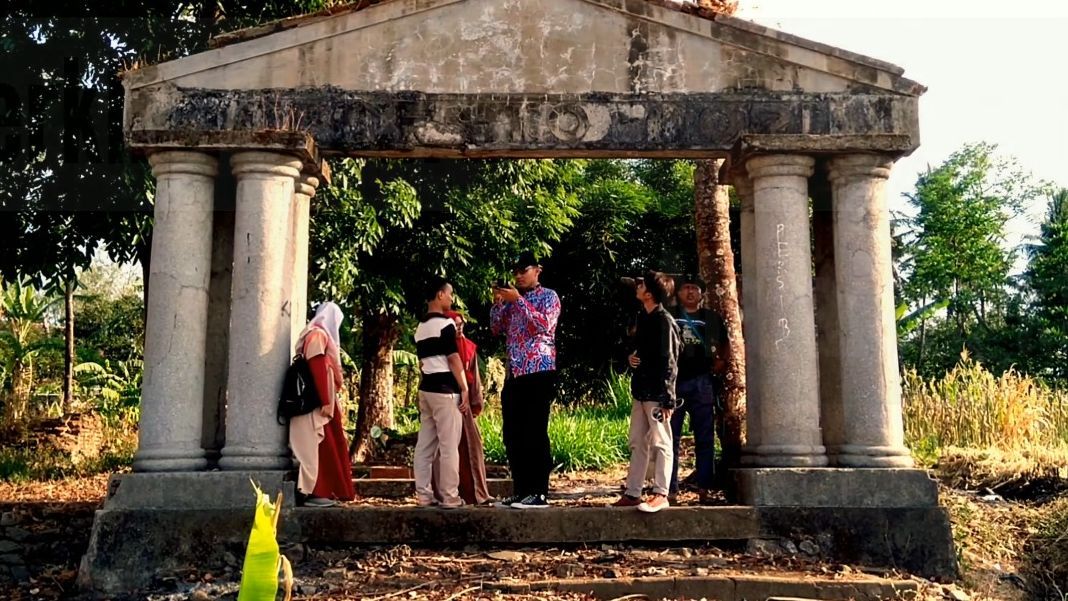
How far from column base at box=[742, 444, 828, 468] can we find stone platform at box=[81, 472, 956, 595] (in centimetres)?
36

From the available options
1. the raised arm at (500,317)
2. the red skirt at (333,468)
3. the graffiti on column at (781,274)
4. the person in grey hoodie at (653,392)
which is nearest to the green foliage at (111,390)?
the red skirt at (333,468)

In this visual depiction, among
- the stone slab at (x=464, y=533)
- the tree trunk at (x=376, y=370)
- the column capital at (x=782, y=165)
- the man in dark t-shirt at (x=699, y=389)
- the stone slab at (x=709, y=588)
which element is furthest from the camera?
the tree trunk at (x=376, y=370)

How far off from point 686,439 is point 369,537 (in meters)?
7.74

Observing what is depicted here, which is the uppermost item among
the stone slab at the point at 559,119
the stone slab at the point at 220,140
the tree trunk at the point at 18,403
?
the stone slab at the point at 559,119

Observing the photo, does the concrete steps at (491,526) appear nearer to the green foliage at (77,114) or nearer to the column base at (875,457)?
the column base at (875,457)

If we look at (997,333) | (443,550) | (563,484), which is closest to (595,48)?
(443,550)

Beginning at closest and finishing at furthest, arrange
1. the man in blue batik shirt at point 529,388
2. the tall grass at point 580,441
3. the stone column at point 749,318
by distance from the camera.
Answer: the man in blue batik shirt at point 529,388 < the stone column at point 749,318 < the tall grass at point 580,441

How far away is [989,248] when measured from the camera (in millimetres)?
34562

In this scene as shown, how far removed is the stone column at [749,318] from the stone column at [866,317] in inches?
27.3

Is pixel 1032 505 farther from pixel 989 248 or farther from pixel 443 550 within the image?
pixel 989 248

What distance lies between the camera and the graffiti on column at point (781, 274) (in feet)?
24.1

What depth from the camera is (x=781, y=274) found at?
24.3 feet

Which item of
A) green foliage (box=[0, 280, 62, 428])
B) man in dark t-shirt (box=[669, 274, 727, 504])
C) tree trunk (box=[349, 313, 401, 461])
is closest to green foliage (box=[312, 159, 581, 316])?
tree trunk (box=[349, 313, 401, 461])

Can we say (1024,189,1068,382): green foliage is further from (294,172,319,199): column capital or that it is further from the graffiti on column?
(294,172,319,199): column capital
